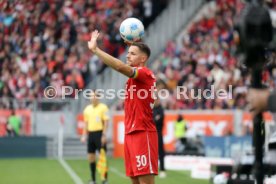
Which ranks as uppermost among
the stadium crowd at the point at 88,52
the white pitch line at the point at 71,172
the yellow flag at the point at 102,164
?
the stadium crowd at the point at 88,52

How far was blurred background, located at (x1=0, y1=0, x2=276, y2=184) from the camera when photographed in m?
28.6

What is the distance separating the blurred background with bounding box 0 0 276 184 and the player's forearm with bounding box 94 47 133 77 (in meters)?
14.8

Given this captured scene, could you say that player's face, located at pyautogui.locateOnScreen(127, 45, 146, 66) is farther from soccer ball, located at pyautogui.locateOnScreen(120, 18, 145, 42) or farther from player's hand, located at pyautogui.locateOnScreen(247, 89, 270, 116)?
player's hand, located at pyautogui.locateOnScreen(247, 89, 270, 116)

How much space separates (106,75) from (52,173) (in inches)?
411

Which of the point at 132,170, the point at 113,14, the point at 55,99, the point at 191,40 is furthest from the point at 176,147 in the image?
the point at 132,170

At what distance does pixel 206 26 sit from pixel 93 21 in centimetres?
489

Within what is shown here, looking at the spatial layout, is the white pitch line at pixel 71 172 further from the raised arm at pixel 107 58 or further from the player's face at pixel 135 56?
the raised arm at pixel 107 58

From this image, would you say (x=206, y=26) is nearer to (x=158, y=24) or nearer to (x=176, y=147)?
(x=158, y=24)

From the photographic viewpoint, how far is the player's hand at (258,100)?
5848 millimetres

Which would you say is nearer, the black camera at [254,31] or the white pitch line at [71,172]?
the black camera at [254,31]

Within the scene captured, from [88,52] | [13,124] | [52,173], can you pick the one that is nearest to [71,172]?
[52,173]

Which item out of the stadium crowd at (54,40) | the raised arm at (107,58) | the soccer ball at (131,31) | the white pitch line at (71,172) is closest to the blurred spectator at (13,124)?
the stadium crowd at (54,40)

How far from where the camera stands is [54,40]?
33906 mm

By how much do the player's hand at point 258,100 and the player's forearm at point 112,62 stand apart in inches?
122
